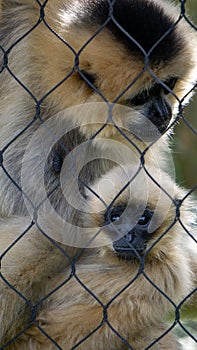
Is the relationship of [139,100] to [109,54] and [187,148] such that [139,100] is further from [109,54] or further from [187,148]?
[187,148]

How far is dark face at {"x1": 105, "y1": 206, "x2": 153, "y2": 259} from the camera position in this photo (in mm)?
2801

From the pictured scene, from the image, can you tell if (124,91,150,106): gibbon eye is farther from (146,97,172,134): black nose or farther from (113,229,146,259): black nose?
(113,229,146,259): black nose

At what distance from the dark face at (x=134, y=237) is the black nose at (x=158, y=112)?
0.40m

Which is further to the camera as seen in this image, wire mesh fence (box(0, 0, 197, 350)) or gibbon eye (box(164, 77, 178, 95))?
gibbon eye (box(164, 77, 178, 95))

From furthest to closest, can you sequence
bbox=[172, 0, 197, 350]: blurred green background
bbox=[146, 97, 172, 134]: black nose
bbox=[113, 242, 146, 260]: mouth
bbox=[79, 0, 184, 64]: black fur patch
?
bbox=[172, 0, 197, 350]: blurred green background < bbox=[146, 97, 172, 134]: black nose < bbox=[113, 242, 146, 260]: mouth < bbox=[79, 0, 184, 64]: black fur patch

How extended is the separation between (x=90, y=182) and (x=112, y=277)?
19.7 inches

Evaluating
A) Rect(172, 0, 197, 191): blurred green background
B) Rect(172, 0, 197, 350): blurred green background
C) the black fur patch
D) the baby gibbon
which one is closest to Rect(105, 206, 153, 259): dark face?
the baby gibbon

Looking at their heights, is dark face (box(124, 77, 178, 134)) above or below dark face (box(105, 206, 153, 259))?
above

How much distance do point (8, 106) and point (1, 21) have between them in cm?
40

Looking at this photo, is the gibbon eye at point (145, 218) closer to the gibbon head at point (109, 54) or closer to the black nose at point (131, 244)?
the black nose at point (131, 244)

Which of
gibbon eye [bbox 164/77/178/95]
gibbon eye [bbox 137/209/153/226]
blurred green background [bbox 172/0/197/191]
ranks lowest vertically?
blurred green background [bbox 172/0/197/191]

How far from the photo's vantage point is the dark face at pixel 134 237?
2.80m

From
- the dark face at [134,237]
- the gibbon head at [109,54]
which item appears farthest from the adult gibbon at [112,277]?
the gibbon head at [109,54]

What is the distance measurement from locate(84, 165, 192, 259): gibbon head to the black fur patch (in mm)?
536
